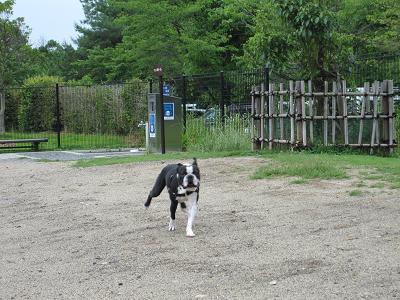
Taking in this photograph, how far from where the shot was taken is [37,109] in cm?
2822

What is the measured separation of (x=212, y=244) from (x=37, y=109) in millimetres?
22510

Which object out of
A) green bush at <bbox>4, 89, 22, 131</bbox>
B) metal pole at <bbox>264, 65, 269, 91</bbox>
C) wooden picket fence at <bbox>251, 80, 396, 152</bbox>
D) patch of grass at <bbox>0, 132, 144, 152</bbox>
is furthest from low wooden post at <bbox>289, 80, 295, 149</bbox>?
green bush at <bbox>4, 89, 22, 131</bbox>

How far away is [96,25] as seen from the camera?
52438 millimetres

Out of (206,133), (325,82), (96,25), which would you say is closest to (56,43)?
(96,25)

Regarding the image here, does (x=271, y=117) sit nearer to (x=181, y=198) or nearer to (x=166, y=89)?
(x=166, y=89)

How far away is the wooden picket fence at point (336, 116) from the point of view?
14.2 meters

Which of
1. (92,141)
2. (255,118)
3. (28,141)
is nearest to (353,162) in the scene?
(255,118)

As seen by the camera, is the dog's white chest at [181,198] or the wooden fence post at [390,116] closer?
the dog's white chest at [181,198]

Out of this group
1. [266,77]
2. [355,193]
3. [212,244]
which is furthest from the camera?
[266,77]

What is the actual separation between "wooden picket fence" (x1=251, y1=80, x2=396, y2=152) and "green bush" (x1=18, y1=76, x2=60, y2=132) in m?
14.6

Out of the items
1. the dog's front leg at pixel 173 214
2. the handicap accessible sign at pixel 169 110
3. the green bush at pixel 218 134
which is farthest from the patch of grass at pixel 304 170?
the handicap accessible sign at pixel 169 110

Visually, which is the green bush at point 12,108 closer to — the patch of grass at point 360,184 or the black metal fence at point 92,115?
the black metal fence at point 92,115

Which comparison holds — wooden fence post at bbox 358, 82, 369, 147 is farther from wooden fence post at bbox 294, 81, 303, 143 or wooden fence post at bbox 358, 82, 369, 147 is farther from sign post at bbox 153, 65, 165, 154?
sign post at bbox 153, 65, 165, 154

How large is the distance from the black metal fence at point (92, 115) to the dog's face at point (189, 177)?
16443mm
